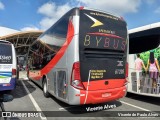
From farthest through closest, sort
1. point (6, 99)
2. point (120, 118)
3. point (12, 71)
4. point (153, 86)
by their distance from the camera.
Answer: point (12, 71), point (153, 86), point (120, 118), point (6, 99)

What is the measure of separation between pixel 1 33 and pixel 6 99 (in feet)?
159

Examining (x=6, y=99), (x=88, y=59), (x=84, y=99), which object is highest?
(x=88, y=59)

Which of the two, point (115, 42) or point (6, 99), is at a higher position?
point (115, 42)

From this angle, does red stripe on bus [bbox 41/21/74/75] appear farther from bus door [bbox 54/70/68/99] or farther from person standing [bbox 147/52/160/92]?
person standing [bbox 147/52/160/92]

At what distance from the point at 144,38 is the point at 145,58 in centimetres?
80

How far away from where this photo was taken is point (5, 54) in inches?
332

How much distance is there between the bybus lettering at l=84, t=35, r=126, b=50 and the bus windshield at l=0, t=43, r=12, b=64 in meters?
3.82

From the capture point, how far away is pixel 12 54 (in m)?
8.62

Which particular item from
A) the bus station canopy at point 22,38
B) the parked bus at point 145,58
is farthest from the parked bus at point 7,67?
the bus station canopy at point 22,38

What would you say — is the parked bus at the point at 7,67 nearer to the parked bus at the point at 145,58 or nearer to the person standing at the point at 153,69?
the parked bus at the point at 145,58

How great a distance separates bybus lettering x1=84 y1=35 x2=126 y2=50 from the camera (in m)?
6.30

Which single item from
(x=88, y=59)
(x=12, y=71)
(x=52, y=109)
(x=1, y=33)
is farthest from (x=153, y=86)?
(x=1, y=33)

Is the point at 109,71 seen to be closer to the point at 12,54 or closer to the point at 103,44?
the point at 103,44

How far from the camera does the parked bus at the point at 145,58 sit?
24.4 ft
